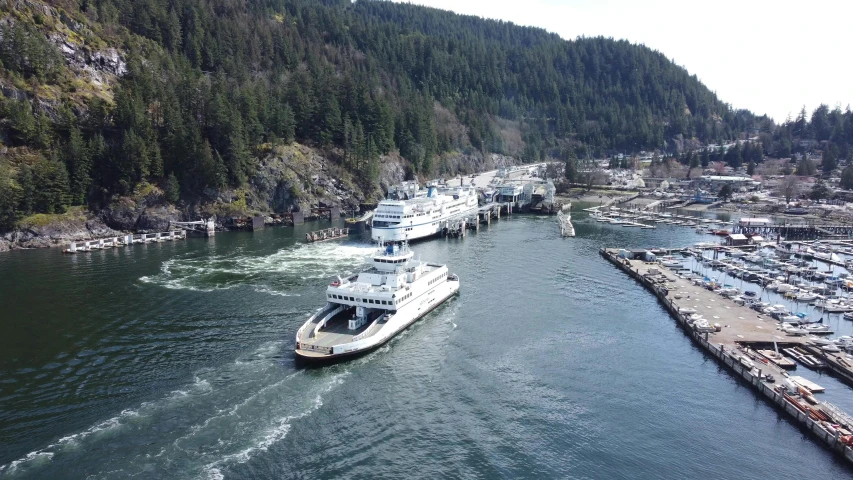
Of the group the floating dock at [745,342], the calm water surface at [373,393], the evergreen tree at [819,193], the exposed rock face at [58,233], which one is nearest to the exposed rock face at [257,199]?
the exposed rock face at [58,233]

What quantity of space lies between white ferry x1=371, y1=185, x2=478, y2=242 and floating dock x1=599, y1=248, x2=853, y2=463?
37065 mm

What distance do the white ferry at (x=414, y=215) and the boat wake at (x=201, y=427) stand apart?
175 feet

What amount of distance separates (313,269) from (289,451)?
4489 centimetres

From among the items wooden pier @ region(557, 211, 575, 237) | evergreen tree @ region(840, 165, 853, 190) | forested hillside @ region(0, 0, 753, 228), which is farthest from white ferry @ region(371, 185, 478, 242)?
evergreen tree @ region(840, 165, 853, 190)

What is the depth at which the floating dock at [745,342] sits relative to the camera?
3803cm

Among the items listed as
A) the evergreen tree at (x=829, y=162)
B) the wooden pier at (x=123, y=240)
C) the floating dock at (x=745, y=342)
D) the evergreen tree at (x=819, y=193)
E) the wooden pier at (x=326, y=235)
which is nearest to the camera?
the floating dock at (x=745, y=342)

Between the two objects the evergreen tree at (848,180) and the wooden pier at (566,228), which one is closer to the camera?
the wooden pier at (566,228)

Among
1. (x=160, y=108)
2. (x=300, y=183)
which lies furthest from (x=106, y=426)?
(x=160, y=108)

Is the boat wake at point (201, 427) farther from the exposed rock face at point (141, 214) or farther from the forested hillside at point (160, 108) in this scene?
the forested hillside at point (160, 108)

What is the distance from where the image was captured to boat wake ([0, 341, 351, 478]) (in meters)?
32.8

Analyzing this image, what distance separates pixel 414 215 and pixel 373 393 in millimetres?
61123

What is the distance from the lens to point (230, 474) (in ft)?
106

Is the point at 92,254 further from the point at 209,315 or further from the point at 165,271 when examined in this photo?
the point at 209,315

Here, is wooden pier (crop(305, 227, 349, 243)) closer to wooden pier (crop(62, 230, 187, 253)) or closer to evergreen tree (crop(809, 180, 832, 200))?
wooden pier (crop(62, 230, 187, 253))
